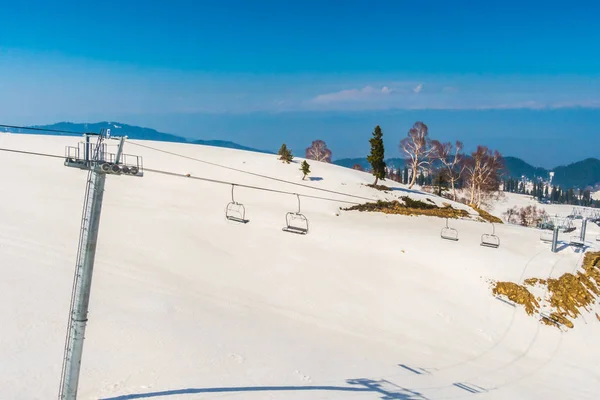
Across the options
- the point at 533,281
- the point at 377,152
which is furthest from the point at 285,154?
the point at 533,281

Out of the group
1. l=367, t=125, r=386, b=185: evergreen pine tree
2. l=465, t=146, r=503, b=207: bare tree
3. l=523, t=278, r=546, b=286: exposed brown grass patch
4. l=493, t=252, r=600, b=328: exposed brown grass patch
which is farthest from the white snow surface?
l=465, t=146, r=503, b=207: bare tree

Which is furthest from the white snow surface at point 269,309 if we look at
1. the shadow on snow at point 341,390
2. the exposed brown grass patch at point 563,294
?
the exposed brown grass patch at point 563,294

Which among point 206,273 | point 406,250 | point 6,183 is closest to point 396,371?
point 206,273

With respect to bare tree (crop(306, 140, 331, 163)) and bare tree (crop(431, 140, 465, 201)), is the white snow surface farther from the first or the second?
bare tree (crop(306, 140, 331, 163))

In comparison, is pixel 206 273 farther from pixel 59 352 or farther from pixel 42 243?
pixel 59 352

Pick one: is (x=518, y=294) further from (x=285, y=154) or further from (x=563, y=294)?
(x=285, y=154)

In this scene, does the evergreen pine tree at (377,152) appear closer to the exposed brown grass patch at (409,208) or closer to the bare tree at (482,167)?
the exposed brown grass patch at (409,208)
